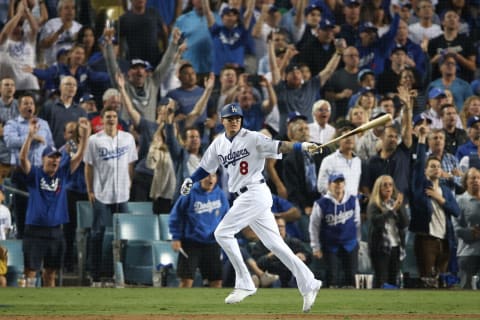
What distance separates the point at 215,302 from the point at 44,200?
4.25 m

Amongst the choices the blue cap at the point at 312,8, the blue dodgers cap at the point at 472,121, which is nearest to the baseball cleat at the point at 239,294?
the blue dodgers cap at the point at 472,121

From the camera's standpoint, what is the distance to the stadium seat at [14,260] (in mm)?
13416

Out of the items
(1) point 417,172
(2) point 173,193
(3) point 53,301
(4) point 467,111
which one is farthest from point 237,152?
(4) point 467,111

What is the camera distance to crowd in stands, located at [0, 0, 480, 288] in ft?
45.2

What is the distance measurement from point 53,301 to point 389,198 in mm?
5751

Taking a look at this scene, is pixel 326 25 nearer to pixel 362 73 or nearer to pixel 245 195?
pixel 362 73

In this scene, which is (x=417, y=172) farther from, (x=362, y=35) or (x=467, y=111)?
(x=362, y=35)

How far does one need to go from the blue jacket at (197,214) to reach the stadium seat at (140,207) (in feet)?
1.80

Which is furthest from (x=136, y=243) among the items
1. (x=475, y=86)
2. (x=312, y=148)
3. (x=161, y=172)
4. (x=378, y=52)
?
(x=475, y=86)

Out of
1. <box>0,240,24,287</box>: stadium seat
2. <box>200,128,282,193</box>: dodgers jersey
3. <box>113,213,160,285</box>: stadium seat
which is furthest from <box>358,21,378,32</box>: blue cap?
<box>0,240,24,287</box>: stadium seat

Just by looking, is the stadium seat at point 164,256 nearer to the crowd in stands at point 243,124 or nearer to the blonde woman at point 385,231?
the crowd in stands at point 243,124

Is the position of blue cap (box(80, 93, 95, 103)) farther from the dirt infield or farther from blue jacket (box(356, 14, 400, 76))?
the dirt infield

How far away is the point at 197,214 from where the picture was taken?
13602mm

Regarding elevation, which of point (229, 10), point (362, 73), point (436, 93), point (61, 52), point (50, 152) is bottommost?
point (50, 152)
